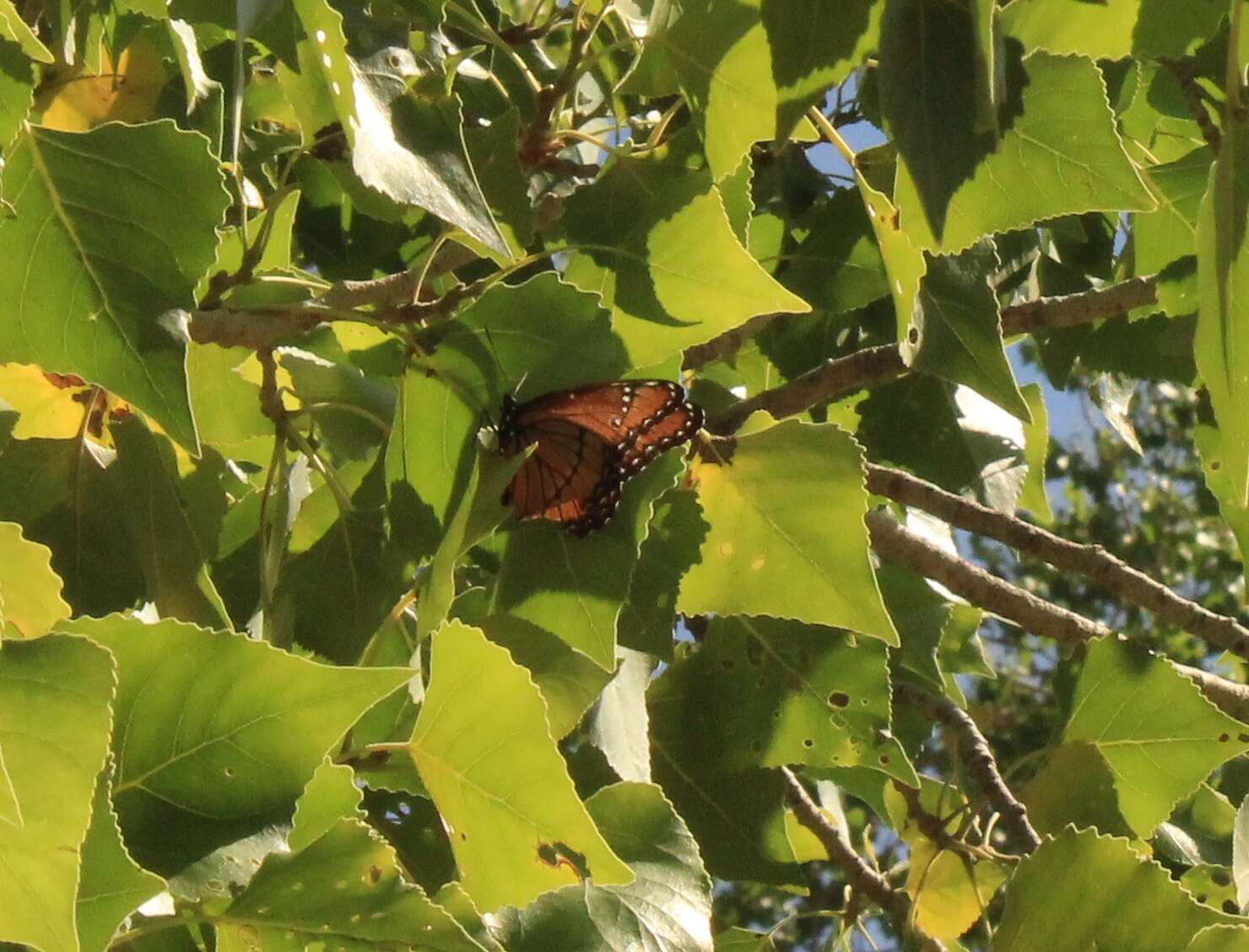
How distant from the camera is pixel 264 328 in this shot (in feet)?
2.45

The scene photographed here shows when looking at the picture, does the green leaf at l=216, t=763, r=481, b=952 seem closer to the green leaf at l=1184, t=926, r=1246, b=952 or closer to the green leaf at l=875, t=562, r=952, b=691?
the green leaf at l=1184, t=926, r=1246, b=952

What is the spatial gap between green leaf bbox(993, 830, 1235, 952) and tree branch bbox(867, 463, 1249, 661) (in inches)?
10.4

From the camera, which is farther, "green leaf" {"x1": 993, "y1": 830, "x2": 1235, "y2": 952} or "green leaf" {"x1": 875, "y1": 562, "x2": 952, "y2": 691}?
"green leaf" {"x1": 875, "y1": 562, "x2": 952, "y2": 691}

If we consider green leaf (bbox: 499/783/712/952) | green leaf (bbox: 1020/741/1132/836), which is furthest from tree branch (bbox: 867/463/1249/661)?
green leaf (bbox: 499/783/712/952)

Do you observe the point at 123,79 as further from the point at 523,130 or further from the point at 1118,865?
the point at 1118,865

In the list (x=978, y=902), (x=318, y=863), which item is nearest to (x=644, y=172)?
(x=318, y=863)

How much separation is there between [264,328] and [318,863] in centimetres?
30

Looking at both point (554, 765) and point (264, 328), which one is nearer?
point (554, 765)

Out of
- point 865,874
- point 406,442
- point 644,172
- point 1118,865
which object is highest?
point 644,172

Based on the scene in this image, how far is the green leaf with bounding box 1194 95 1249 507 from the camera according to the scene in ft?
1.89

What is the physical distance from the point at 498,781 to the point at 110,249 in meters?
0.30

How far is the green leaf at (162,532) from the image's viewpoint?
29.8 inches

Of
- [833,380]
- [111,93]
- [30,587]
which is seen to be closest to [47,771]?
[30,587]

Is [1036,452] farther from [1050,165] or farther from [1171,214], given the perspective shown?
[1050,165]
